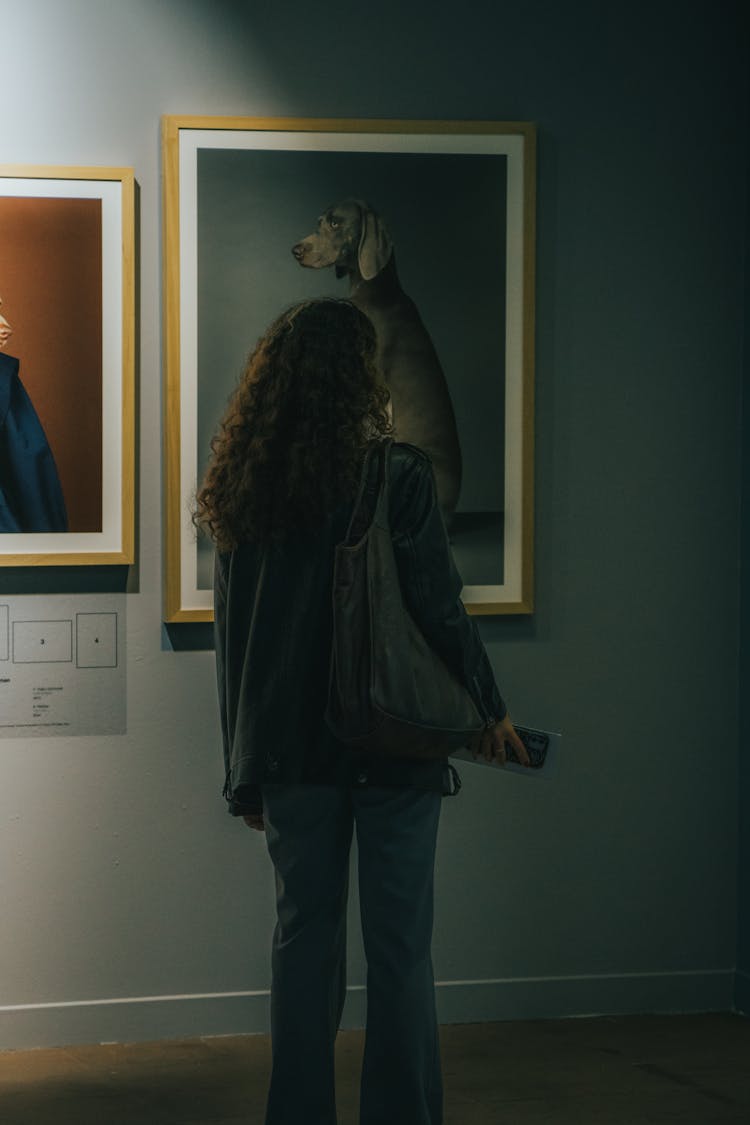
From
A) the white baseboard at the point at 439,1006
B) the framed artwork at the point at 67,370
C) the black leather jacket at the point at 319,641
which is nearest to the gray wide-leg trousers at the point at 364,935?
the black leather jacket at the point at 319,641

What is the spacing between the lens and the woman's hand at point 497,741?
2.00 m

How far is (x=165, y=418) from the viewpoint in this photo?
8.81 feet

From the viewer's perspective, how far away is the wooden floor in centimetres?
233

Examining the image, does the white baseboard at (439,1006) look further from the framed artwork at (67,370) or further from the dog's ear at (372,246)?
the dog's ear at (372,246)

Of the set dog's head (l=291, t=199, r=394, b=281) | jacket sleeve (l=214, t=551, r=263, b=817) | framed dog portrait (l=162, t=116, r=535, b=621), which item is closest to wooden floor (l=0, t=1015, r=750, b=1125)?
jacket sleeve (l=214, t=551, r=263, b=817)

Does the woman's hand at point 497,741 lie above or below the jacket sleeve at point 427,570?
below

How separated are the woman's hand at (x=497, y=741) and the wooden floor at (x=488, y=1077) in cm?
80

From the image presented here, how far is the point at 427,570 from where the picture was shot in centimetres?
191

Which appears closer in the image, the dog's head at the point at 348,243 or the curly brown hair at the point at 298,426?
the curly brown hair at the point at 298,426

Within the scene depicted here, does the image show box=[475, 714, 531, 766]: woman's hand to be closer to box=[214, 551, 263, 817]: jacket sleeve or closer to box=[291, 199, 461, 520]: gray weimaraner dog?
box=[214, 551, 263, 817]: jacket sleeve

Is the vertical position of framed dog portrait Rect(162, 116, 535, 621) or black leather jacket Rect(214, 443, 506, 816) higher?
framed dog portrait Rect(162, 116, 535, 621)

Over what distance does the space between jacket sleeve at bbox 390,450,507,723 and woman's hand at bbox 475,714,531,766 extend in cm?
11

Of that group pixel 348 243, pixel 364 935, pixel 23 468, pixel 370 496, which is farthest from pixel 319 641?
pixel 348 243

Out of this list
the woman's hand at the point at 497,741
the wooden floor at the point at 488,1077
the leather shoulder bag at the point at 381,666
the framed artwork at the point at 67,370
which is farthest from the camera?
the framed artwork at the point at 67,370
